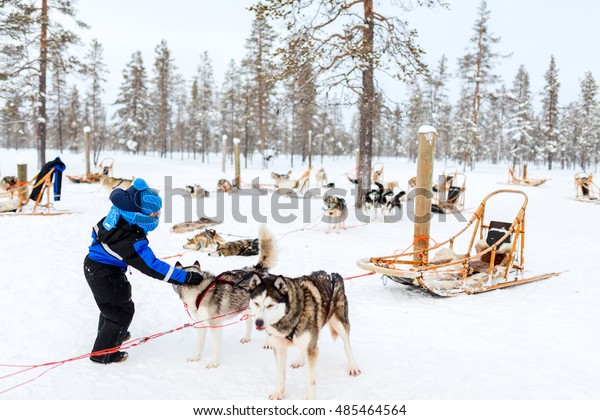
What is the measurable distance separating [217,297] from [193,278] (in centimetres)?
31

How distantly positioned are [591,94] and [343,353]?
4698cm

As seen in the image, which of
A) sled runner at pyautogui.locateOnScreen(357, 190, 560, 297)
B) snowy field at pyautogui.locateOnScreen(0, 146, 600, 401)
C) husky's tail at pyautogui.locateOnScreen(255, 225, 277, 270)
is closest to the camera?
snowy field at pyautogui.locateOnScreen(0, 146, 600, 401)

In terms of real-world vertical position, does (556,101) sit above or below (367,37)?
above

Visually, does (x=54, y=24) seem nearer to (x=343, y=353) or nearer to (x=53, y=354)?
(x=53, y=354)

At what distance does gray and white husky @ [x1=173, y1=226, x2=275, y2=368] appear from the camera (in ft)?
11.1

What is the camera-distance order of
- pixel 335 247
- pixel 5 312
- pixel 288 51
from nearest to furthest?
pixel 5 312
pixel 335 247
pixel 288 51

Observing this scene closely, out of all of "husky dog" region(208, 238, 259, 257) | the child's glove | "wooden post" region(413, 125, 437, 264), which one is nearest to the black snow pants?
the child's glove

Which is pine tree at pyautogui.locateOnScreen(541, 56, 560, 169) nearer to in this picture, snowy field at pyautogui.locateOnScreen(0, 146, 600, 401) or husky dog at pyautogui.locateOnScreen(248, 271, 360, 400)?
snowy field at pyautogui.locateOnScreen(0, 146, 600, 401)

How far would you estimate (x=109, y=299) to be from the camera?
3.32 metres

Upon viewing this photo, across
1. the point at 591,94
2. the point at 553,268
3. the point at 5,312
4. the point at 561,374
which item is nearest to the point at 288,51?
the point at 553,268

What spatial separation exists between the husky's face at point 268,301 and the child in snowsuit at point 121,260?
817mm

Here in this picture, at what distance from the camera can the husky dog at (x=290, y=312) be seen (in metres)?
2.67

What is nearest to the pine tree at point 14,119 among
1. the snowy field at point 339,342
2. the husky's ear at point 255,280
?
the snowy field at point 339,342

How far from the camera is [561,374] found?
3.19 metres
